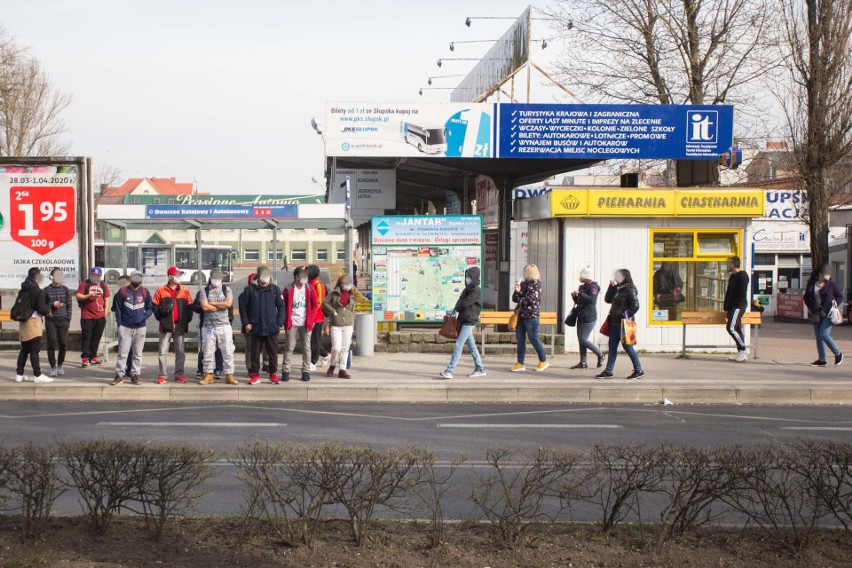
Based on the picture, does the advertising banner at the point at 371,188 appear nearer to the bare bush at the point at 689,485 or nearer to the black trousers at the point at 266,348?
the black trousers at the point at 266,348

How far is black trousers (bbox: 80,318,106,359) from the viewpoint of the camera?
51.1 ft

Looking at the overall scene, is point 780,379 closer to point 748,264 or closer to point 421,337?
point 748,264

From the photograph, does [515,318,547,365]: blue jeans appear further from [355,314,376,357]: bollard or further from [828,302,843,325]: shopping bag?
[828,302,843,325]: shopping bag

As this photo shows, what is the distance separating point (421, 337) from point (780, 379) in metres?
6.52

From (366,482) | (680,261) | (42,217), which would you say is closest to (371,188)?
(680,261)

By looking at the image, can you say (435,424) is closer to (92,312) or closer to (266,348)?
(266,348)

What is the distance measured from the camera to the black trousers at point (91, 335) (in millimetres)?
15586

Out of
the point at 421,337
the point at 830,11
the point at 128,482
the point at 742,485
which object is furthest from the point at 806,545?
the point at 830,11

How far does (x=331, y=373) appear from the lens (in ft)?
48.0

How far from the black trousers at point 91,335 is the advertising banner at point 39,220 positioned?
101 centimetres

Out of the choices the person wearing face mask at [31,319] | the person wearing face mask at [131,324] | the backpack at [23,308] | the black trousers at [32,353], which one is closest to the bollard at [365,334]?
the person wearing face mask at [131,324]

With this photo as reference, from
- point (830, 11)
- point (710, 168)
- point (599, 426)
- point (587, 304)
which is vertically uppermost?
point (830, 11)

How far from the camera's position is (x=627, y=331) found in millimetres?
14305

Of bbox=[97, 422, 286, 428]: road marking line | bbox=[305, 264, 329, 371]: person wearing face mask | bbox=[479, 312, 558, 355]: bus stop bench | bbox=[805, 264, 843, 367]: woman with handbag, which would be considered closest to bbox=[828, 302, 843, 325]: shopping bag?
bbox=[805, 264, 843, 367]: woman with handbag
